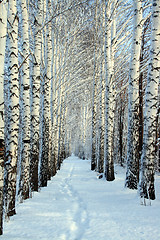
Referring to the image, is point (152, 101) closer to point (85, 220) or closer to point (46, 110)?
point (85, 220)

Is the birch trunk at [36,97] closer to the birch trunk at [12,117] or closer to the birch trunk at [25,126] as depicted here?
the birch trunk at [25,126]

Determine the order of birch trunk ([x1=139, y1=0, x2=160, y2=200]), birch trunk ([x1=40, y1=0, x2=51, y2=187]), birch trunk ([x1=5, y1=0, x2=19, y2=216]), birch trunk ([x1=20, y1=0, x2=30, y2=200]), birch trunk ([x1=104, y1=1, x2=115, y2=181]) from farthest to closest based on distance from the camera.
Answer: birch trunk ([x1=104, y1=1, x2=115, y2=181]), birch trunk ([x1=40, y1=0, x2=51, y2=187]), birch trunk ([x1=20, y1=0, x2=30, y2=200]), birch trunk ([x1=139, y1=0, x2=160, y2=200]), birch trunk ([x1=5, y1=0, x2=19, y2=216])

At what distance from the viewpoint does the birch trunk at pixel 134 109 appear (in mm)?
6973

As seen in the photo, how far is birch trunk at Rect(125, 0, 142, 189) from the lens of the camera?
6.97 metres

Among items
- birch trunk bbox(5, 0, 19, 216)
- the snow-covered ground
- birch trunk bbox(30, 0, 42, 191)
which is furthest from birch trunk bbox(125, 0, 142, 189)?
birch trunk bbox(5, 0, 19, 216)

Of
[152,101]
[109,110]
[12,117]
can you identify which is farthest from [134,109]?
[12,117]

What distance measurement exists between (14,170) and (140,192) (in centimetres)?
311

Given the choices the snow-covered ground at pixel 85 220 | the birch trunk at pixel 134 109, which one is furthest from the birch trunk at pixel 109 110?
the snow-covered ground at pixel 85 220

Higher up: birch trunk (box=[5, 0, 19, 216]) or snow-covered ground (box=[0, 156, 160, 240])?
birch trunk (box=[5, 0, 19, 216])

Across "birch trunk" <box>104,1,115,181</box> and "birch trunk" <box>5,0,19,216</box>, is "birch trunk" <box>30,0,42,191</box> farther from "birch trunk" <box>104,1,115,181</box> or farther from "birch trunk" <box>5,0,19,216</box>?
"birch trunk" <box>104,1,115,181</box>

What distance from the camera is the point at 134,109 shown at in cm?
718

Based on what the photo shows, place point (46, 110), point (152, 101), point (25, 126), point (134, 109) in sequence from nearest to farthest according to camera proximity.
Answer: point (152, 101) → point (25, 126) → point (134, 109) → point (46, 110)

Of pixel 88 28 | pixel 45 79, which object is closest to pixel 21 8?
pixel 45 79

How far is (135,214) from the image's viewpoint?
433 centimetres
